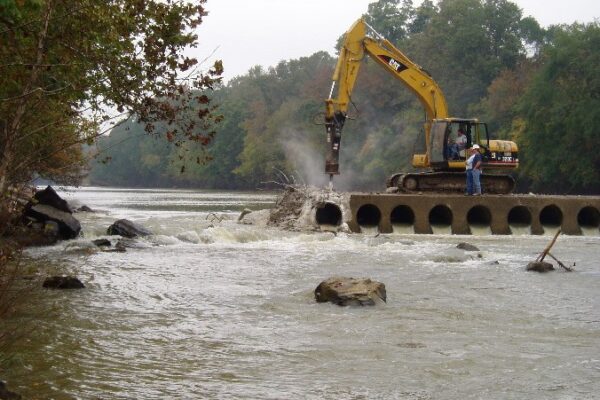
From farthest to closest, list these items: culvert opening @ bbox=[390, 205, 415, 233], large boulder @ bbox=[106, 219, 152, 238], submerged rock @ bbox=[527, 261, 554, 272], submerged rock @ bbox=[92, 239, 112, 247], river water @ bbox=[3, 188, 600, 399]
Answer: culvert opening @ bbox=[390, 205, 415, 233]
large boulder @ bbox=[106, 219, 152, 238]
submerged rock @ bbox=[92, 239, 112, 247]
submerged rock @ bbox=[527, 261, 554, 272]
river water @ bbox=[3, 188, 600, 399]

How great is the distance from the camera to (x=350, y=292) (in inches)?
474

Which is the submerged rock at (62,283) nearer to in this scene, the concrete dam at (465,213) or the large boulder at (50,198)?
the large boulder at (50,198)

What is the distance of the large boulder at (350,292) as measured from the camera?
11875 millimetres

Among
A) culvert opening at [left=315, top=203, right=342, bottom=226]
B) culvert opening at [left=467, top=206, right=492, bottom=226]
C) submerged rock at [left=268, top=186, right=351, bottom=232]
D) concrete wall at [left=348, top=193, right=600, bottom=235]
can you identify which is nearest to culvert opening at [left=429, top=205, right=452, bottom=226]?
concrete wall at [left=348, top=193, right=600, bottom=235]

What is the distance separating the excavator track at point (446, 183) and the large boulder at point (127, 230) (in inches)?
406

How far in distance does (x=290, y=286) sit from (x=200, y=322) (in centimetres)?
373

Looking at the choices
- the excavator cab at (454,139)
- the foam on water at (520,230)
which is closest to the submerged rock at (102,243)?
the excavator cab at (454,139)

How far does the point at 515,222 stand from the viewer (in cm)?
2978

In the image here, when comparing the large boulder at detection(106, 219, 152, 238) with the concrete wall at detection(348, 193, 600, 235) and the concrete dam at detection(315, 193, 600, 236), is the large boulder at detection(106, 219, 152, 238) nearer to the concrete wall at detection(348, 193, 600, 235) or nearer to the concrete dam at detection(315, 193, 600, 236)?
the concrete dam at detection(315, 193, 600, 236)

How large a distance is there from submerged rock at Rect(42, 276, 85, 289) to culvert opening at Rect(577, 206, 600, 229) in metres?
21.7

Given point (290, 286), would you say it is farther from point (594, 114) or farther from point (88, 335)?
point (594, 114)

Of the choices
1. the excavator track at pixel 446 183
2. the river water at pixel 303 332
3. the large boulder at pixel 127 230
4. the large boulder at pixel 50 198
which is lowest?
the river water at pixel 303 332

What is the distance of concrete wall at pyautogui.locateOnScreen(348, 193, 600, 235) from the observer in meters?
26.9

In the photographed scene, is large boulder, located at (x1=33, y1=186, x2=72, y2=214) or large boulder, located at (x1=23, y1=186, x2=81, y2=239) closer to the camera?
large boulder, located at (x1=23, y1=186, x2=81, y2=239)
